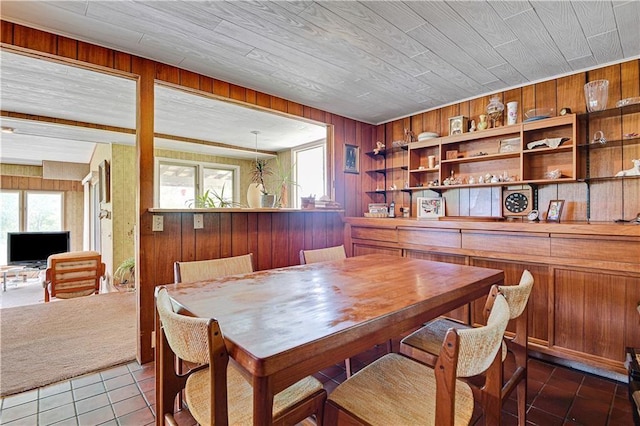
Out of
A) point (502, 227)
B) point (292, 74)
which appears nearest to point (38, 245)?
point (292, 74)

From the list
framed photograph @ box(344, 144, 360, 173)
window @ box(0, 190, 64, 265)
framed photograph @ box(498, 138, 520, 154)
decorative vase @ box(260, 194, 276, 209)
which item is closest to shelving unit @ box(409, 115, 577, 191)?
framed photograph @ box(498, 138, 520, 154)

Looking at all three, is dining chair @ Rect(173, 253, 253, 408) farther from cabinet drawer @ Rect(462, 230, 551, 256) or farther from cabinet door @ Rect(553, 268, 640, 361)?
cabinet door @ Rect(553, 268, 640, 361)

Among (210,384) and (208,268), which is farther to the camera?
(208,268)

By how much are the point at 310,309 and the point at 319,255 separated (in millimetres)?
1208

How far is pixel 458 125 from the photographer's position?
3.16 metres

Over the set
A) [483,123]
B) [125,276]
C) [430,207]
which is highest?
[483,123]

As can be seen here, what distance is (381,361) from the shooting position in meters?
1.33

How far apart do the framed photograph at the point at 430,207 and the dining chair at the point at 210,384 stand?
2.53m

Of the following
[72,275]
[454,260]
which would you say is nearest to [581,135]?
[454,260]

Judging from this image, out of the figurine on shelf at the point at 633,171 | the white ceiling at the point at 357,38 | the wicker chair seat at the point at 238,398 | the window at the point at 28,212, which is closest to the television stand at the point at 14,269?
the window at the point at 28,212

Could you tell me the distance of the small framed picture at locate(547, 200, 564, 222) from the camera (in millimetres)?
2562

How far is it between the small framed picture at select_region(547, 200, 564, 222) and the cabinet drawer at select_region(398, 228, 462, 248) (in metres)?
0.75

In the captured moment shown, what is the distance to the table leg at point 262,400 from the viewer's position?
31.1 inches

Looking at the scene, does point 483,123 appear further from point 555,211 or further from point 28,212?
point 28,212
